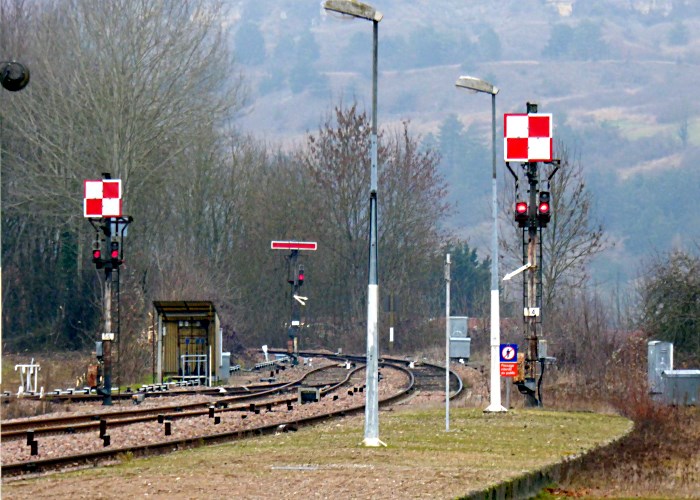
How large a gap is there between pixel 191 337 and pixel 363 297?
29.9 m

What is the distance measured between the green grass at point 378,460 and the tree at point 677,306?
45.0ft

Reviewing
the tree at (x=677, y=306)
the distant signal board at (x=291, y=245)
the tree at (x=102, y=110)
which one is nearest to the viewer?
the tree at (x=677, y=306)

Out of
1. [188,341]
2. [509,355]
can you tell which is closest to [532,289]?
[509,355]

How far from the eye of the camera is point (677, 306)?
37.4 meters

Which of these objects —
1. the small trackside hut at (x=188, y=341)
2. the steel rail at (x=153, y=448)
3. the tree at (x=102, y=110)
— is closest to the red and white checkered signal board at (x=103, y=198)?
the small trackside hut at (x=188, y=341)

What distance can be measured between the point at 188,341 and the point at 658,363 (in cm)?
1638

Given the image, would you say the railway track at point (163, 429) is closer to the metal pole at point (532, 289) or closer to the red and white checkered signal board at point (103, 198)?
the metal pole at point (532, 289)

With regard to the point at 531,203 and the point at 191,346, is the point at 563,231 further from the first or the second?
the point at 531,203

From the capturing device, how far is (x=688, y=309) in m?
37.3

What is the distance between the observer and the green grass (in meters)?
13.6

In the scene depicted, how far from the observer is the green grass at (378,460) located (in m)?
13.6

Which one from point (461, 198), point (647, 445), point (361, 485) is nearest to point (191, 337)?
point (647, 445)

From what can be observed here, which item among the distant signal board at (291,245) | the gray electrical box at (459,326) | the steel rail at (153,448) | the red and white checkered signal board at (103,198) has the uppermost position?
the distant signal board at (291,245)

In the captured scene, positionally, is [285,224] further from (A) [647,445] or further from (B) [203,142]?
(A) [647,445]
